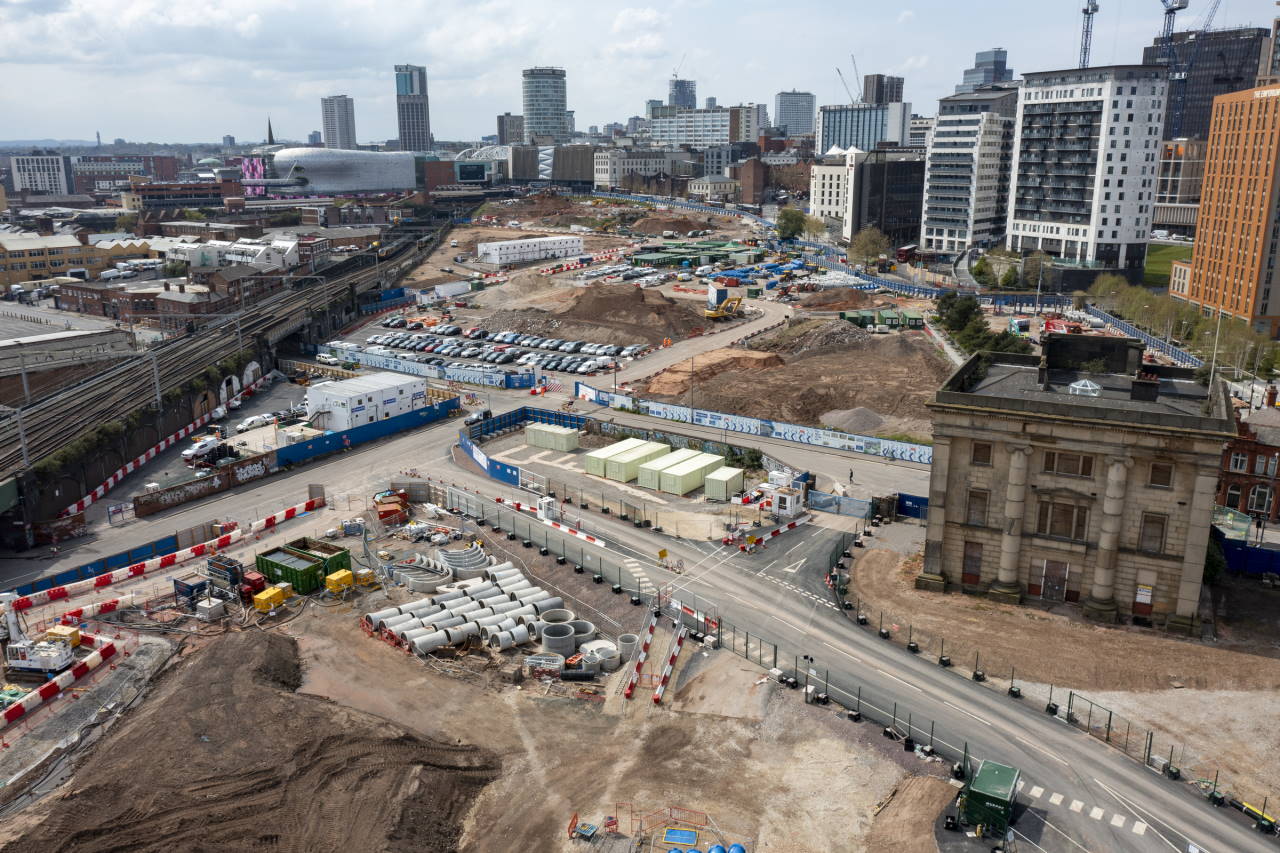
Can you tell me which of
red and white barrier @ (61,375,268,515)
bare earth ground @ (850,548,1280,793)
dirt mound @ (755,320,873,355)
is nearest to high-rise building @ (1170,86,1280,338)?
dirt mound @ (755,320,873,355)

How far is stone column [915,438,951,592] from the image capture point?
48.8 m

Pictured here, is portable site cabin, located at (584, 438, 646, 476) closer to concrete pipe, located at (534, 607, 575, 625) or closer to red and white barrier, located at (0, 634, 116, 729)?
concrete pipe, located at (534, 607, 575, 625)

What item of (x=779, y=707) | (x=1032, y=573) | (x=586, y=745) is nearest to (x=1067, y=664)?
(x=1032, y=573)

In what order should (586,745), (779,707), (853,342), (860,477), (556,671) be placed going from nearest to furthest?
(586,745) → (779,707) → (556,671) → (860,477) → (853,342)

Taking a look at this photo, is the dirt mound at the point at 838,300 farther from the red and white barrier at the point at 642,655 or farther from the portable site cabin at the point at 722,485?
the red and white barrier at the point at 642,655

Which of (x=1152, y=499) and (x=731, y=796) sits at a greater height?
(x=1152, y=499)

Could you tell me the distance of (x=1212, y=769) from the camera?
3466cm

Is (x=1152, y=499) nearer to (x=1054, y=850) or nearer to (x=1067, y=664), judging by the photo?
(x=1067, y=664)

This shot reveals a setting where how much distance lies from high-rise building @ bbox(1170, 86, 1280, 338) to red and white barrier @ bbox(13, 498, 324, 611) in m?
102

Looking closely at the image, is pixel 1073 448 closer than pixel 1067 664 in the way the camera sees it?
No

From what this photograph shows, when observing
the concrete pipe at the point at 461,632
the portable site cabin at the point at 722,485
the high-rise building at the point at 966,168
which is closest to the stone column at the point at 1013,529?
the portable site cabin at the point at 722,485

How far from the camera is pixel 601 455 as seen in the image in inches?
2741

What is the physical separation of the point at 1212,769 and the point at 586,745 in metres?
23.1

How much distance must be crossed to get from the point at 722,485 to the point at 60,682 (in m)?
39.2
